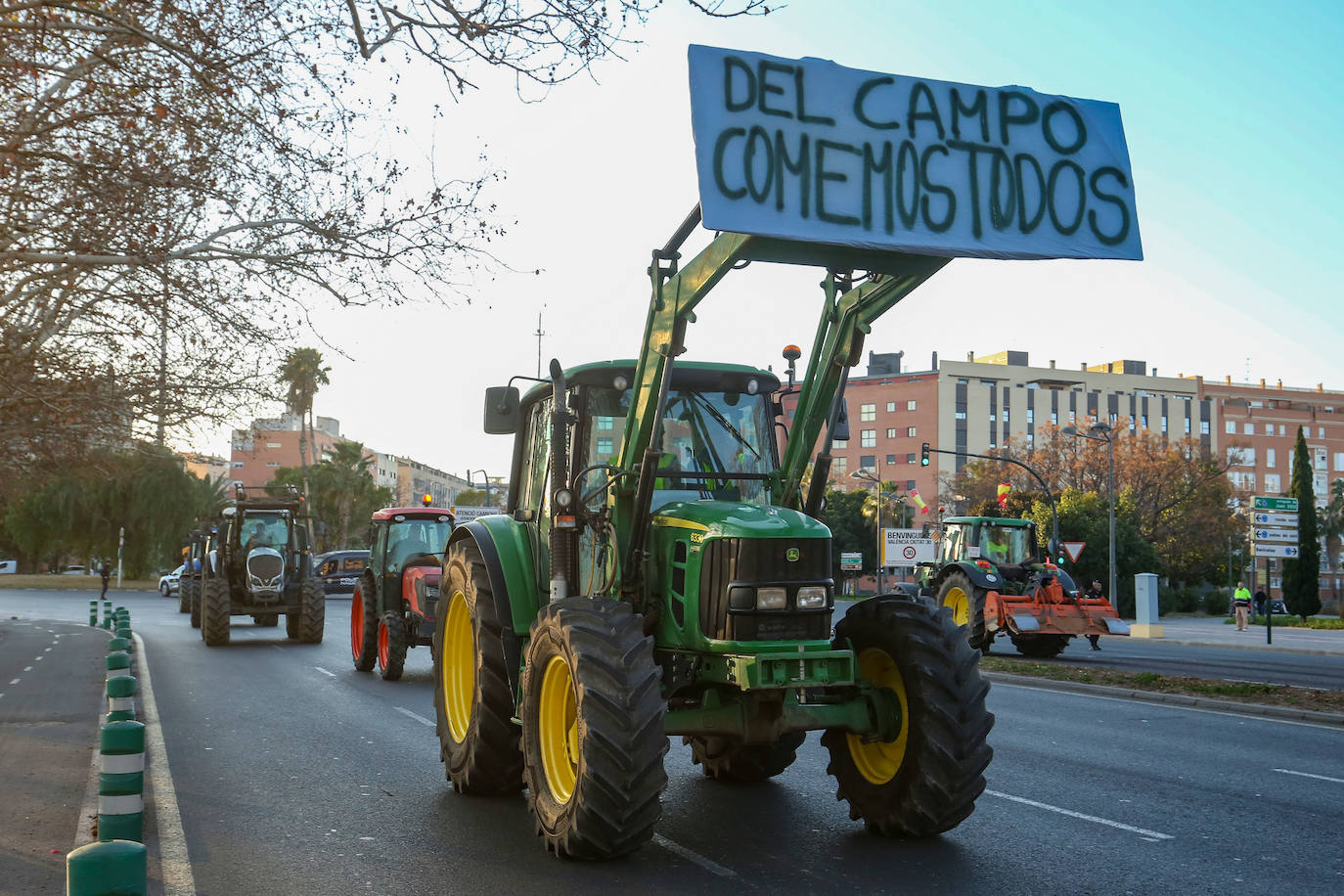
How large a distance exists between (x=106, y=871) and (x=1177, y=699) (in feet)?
46.2

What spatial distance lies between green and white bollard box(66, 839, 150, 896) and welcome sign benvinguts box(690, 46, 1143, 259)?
12.1 feet

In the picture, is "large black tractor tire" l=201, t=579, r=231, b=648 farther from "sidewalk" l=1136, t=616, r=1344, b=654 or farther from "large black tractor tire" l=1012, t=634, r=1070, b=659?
"sidewalk" l=1136, t=616, r=1344, b=654

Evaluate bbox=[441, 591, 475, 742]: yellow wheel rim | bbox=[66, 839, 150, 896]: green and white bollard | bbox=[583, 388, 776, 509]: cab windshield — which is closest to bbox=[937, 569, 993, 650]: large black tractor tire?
bbox=[441, 591, 475, 742]: yellow wheel rim

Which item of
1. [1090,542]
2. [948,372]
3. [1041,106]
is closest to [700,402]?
[1041,106]

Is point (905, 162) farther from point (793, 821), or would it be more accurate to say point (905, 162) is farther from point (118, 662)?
point (118, 662)

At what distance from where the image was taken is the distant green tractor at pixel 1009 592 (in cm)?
2083

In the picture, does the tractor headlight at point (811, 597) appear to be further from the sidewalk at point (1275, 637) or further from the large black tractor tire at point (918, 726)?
the sidewalk at point (1275, 637)

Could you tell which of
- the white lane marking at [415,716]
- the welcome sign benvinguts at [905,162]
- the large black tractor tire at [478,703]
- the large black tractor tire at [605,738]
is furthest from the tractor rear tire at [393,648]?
the welcome sign benvinguts at [905,162]

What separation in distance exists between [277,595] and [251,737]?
1375 cm

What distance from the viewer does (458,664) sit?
923 cm

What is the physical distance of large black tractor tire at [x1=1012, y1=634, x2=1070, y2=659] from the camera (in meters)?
21.8

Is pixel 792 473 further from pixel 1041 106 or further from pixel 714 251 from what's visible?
pixel 1041 106

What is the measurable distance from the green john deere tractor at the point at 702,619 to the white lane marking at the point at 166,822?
182 centimetres

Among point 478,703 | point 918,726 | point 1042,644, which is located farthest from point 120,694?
point 1042,644
